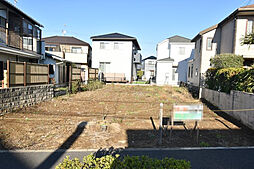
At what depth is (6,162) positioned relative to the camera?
3449 mm

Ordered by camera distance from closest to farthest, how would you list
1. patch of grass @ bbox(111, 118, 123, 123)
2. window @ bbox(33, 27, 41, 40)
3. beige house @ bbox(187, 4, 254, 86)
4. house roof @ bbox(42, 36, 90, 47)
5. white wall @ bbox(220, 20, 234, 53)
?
patch of grass @ bbox(111, 118, 123, 123) → beige house @ bbox(187, 4, 254, 86) → white wall @ bbox(220, 20, 234, 53) → window @ bbox(33, 27, 41, 40) → house roof @ bbox(42, 36, 90, 47)

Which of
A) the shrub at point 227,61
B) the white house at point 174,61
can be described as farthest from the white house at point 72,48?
the shrub at point 227,61

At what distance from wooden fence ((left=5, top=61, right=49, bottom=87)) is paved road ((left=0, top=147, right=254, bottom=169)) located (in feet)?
13.2

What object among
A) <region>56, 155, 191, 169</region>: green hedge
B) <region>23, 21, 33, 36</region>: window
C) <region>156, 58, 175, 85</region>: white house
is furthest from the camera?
<region>156, 58, 175, 85</region>: white house

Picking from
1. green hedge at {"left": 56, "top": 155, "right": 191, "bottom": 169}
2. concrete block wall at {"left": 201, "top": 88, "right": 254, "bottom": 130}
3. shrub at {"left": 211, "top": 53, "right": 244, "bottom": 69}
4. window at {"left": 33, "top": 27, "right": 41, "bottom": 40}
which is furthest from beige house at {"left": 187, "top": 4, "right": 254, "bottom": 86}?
window at {"left": 33, "top": 27, "right": 41, "bottom": 40}

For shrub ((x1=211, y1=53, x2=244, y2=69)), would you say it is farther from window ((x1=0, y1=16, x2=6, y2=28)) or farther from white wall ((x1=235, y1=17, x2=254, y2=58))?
window ((x1=0, y1=16, x2=6, y2=28))

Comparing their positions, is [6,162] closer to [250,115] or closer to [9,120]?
[9,120]

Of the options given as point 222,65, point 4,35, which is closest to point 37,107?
point 4,35

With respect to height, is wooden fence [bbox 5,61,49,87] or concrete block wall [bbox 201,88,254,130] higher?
wooden fence [bbox 5,61,49,87]

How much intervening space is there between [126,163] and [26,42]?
54.8 feet

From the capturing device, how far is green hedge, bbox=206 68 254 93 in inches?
258

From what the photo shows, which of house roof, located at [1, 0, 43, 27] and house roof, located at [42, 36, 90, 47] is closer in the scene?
house roof, located at [1, 0, 43, 27]

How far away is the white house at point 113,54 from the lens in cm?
2556

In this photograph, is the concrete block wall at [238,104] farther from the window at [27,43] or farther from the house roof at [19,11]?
the window at [27,43]
